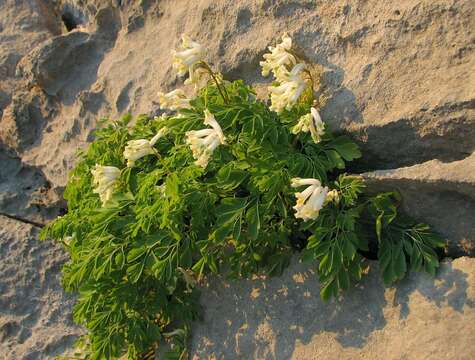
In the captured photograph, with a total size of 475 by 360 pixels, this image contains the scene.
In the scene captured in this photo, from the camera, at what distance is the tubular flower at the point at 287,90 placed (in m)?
3.46

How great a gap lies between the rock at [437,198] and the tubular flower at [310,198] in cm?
39

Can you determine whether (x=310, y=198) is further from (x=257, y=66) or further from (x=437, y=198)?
(x=257, y=66)

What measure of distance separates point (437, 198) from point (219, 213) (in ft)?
4.33

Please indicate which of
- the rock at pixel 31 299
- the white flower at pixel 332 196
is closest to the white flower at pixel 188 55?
the white flower at pixel 332 196

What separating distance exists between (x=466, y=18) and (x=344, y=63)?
2.71 feet

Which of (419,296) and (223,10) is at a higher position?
(223,10)

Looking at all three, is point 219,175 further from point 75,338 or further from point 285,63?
point 75,338

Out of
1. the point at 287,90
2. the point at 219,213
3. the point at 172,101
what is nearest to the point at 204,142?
the point at 219,213

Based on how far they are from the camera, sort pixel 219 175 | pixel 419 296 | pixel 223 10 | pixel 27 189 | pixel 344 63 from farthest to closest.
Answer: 1. pixel 27 189
2. pixel 223 10
3. pixel 344 63
4. pixel 219 175
5. pixel 419 296

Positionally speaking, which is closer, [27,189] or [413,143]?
[413,143]

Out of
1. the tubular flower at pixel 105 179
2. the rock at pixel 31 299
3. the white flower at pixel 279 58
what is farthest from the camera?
the rock at pixel 31 299

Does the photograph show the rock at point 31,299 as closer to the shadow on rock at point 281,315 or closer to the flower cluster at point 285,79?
the shadow on rock at point 281,315

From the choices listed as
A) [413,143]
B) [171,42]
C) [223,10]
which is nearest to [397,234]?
[413,143]

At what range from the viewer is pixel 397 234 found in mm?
3400
